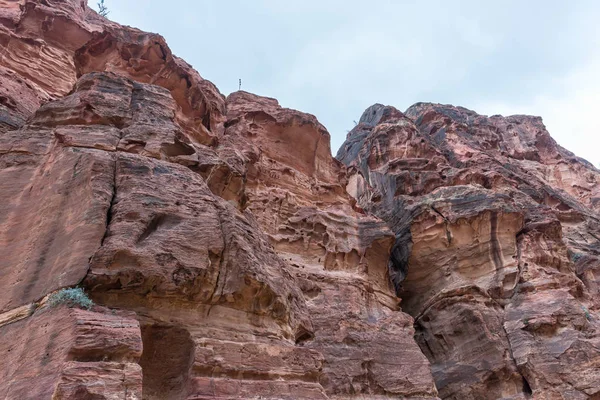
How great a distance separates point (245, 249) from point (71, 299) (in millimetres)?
3221

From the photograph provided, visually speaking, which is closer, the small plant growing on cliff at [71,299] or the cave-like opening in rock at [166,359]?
the small plant growing on cliff at [71,299]

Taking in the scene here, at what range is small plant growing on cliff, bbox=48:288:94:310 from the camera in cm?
661

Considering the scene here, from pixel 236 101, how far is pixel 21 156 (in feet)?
44.3

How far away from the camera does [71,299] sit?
21.8ft

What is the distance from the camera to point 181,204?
8.91 meters

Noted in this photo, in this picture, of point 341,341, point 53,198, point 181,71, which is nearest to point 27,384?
point 53,198

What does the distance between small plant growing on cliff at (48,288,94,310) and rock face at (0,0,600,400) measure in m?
0.10

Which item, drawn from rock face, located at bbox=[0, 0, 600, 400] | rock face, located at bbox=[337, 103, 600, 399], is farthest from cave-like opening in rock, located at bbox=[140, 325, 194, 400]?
rock face, located at bbox=[337, 103, 600, 399]

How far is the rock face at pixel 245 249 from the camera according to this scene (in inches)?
289

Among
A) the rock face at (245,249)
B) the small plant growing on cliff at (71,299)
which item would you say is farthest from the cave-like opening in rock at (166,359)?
the small plant growing on cliff at (71,299)

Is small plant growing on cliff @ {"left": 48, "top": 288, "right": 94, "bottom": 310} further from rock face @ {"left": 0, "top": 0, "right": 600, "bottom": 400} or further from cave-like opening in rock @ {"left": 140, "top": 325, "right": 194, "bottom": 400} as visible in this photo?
cave-like opening in rock @ {"left": 140, "top": 325, "right": 194, "bottom": 400}

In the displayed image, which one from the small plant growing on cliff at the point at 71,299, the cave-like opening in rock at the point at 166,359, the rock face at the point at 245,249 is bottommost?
the cave-like opening in rock at the point at 166,359

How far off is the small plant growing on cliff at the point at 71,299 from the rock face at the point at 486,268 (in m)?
14.5

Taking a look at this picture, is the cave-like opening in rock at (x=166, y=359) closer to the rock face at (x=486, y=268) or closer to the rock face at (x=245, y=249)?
the rock face at (x=245, y=249)
